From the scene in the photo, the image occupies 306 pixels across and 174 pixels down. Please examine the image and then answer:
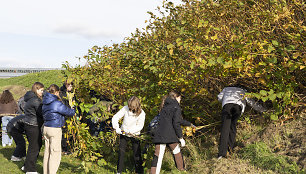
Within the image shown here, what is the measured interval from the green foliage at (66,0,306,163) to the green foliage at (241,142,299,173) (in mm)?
686

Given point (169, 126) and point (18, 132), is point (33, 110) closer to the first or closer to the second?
point (18, 132)

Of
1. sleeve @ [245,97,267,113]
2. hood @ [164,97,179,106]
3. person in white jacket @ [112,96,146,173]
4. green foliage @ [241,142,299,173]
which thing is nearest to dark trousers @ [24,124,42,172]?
person in white jacket @ [112,96,146,173]

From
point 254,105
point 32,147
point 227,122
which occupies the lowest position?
point 32,147

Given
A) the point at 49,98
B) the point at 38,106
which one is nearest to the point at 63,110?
the point at 49,98

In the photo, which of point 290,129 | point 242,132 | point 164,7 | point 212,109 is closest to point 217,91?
point 212,109

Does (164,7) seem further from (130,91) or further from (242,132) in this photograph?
(242,132)

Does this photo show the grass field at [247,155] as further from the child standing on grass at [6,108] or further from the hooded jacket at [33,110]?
the child standing on grass at [6,108]

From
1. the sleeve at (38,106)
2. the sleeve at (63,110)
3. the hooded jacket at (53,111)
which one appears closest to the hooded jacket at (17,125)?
the sleeve at (38,106)

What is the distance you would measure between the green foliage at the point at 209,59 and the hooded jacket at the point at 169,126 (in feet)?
2.86

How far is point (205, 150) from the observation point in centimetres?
688

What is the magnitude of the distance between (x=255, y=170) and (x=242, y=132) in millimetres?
1291

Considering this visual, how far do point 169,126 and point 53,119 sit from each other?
6.64 feet

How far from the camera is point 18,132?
7.91 meters

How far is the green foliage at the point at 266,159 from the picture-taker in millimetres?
5500
